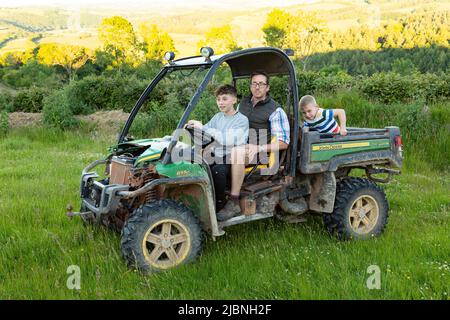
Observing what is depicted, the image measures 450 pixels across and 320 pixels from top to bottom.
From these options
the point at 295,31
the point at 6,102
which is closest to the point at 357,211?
the point at 6,102

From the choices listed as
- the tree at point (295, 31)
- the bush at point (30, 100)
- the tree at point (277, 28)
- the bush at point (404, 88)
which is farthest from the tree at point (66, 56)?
the bush at point (404, 88)

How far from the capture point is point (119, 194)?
4.56m

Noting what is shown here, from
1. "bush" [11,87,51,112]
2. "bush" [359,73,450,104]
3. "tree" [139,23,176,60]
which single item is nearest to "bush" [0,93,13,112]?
"bush" [11,87,51,112]

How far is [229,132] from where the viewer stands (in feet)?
16.8

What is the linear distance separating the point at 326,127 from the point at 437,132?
556 cm

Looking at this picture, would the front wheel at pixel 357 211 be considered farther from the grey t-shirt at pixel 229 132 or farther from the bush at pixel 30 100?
the bush at pixel 30 100

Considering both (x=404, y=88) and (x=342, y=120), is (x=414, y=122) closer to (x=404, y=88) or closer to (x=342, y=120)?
(x=404, y=88)

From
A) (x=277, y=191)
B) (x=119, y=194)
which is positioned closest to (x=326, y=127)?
(x=277, y=191)

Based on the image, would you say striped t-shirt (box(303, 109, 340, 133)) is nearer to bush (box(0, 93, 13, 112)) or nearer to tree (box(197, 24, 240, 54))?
bush (box(0, 93, 13, 112))

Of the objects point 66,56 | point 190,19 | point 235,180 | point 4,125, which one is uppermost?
point 190,19

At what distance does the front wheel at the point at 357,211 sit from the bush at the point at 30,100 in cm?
1357

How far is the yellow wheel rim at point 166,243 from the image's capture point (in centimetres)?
449

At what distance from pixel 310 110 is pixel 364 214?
1299mm

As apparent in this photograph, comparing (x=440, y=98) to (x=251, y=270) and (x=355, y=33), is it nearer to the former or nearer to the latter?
(x=251, y=270)
